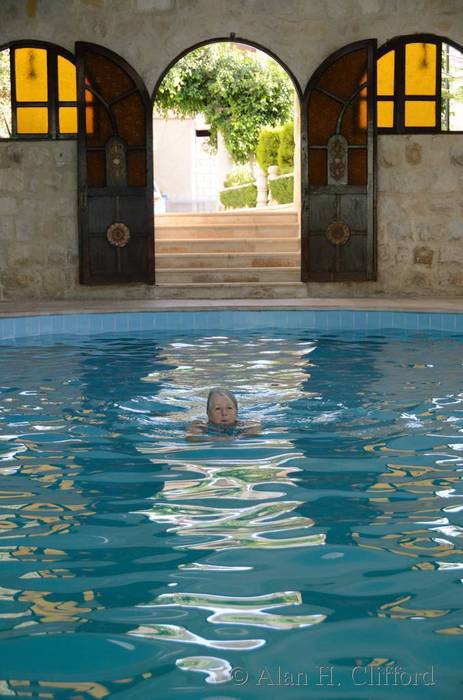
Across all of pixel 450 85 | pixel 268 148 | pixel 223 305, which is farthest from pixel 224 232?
pixel 268 148

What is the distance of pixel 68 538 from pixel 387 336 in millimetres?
6107

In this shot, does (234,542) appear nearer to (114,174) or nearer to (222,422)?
(222,422)

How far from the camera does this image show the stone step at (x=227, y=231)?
13953 millimetres

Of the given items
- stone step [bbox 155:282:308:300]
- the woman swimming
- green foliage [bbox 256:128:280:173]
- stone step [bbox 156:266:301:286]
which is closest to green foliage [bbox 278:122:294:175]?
green foliage [bbox 256:128:280:173]

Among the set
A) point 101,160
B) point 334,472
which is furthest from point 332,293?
point 334,472

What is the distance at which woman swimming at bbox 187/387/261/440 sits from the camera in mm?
5184

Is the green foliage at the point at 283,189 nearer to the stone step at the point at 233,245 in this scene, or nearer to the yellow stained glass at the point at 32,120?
the stone step at the point at 233,245

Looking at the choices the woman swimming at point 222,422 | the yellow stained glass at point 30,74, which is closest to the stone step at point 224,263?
the yellow stained glass at point 30,74

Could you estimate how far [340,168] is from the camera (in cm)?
1138

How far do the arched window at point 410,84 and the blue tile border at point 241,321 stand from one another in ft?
8.41

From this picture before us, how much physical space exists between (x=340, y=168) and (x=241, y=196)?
11.7 metres

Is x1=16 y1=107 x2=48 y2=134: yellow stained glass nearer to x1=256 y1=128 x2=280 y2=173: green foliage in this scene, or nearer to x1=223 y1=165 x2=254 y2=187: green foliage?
x1=256 y1=128 x2=280 y2=173: green foliage

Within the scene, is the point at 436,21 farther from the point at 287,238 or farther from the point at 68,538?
the point at 68,538

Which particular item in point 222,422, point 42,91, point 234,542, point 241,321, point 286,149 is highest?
point 286,149
